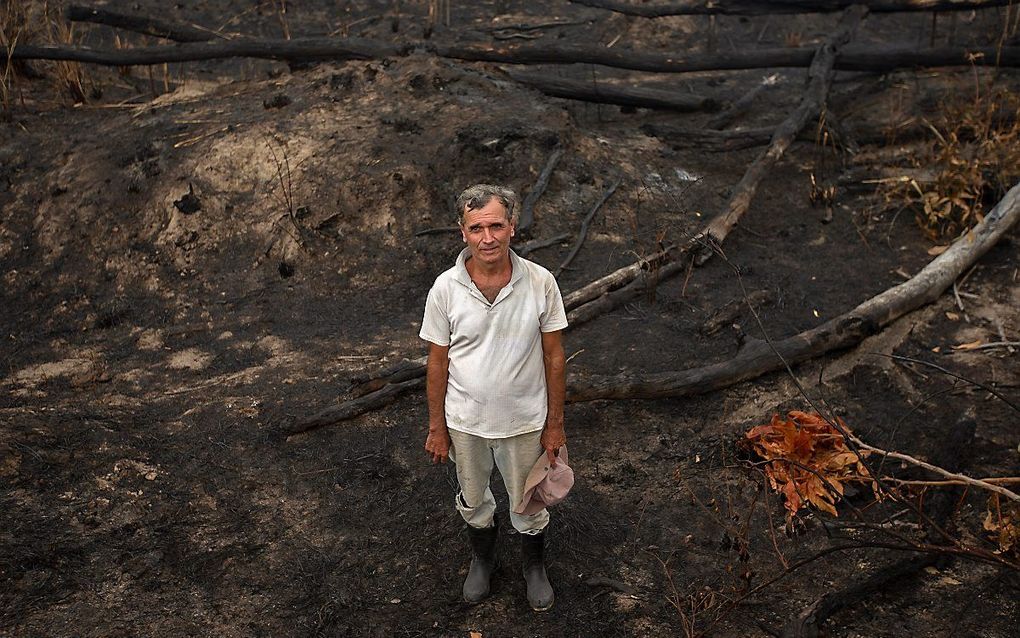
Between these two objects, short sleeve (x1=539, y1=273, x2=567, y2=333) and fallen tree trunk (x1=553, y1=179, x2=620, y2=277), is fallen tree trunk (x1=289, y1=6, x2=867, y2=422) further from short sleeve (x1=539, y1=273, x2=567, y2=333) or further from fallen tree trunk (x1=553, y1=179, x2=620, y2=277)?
short sleeve (x1=539, y1=273, x2=567, y2=333)

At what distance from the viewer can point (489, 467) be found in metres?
3.39

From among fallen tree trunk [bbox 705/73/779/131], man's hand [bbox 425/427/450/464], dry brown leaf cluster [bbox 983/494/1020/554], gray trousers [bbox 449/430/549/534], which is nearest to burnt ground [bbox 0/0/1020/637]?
dry brown leaf cluster [bbox 983/494/1020/554]

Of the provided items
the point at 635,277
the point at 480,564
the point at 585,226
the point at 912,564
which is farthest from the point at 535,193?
the point at 912,564

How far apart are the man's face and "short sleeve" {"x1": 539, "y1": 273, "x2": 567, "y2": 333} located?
0.22 metres

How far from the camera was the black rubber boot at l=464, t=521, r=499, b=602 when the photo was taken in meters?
3.60

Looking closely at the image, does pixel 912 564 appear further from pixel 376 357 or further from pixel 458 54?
pixel 458 54

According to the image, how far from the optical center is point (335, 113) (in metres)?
7.33

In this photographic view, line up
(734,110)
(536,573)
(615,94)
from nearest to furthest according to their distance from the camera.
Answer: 1. (536,573)
2. (615,94)
3. (734,110)

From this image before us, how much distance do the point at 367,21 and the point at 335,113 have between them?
3264mm

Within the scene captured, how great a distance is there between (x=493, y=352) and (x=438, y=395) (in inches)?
11.0

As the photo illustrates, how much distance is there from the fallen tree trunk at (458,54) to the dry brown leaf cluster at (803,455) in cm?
463

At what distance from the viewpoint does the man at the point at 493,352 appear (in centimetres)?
307

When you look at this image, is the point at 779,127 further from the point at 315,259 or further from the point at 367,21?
the point at 367,21

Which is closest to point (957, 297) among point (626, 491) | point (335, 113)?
point (626, 491)
